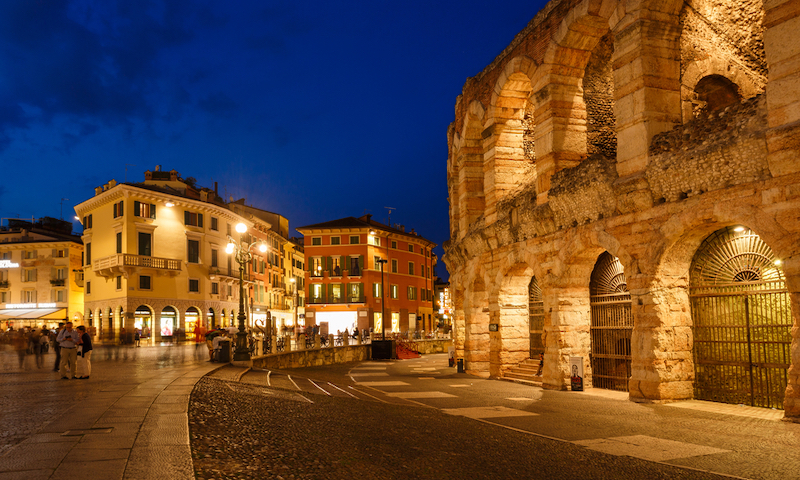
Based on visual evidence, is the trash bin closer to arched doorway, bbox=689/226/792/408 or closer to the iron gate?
the iron gate

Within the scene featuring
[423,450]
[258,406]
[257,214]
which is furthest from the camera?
[257,214]

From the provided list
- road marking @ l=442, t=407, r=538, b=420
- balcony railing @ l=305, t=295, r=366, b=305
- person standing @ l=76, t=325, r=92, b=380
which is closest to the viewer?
road marking @ l=442, t=407, r=538, b=420

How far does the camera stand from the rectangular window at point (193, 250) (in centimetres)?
4503

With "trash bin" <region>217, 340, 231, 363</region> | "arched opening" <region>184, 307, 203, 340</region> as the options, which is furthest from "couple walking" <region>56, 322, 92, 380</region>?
"arched opening" <region>184, 307, 203, 340</region>

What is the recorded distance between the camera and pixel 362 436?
813cm

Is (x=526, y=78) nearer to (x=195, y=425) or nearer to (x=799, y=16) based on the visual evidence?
(x=799, y=16)

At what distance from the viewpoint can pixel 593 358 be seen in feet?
51.6

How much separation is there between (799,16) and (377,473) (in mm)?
9109

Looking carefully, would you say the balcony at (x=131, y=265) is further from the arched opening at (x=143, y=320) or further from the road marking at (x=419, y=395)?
the road marking at (x=419, y=395)

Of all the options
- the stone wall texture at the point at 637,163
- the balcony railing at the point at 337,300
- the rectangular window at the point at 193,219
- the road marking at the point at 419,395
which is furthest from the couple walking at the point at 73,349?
the balcony railing at the point at 337,300

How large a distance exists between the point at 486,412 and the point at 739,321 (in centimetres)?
510

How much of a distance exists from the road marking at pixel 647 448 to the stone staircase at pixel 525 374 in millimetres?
8097

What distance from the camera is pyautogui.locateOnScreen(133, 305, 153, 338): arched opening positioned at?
41.3 m

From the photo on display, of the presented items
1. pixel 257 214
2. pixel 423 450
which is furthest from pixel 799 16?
pixel 257 214
